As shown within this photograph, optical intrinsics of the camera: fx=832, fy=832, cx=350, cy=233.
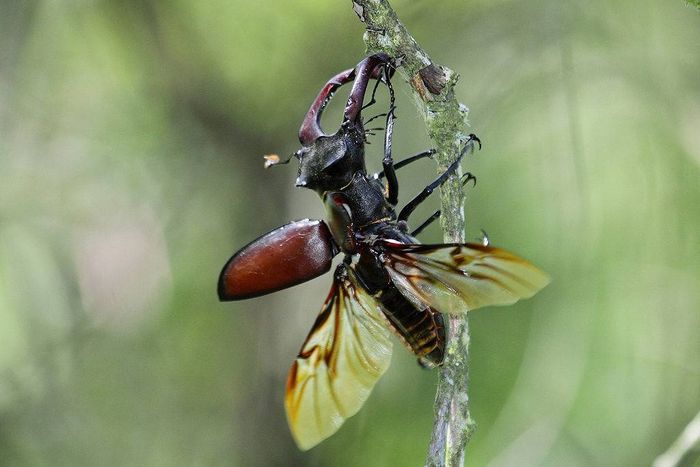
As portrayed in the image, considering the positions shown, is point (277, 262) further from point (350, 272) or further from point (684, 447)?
point (684, 447)

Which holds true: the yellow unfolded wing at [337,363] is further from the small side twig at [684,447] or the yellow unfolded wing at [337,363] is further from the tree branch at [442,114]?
the small side twig at [684,447]

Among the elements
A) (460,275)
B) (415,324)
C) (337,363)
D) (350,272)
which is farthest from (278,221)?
(460,275)

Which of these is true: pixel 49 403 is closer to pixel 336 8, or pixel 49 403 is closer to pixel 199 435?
pixel 199 435

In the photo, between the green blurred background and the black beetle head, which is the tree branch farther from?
the green blurred background

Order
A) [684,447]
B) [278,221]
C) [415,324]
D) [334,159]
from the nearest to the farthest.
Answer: [684,447] < [415,324] < [334,159] < [278,221]

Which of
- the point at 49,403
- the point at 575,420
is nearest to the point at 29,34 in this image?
the point at 49,403

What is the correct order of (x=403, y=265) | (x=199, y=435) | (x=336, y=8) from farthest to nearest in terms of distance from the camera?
(x=199, y=435) < (x=336, y=8) < (x=403, y=265)
